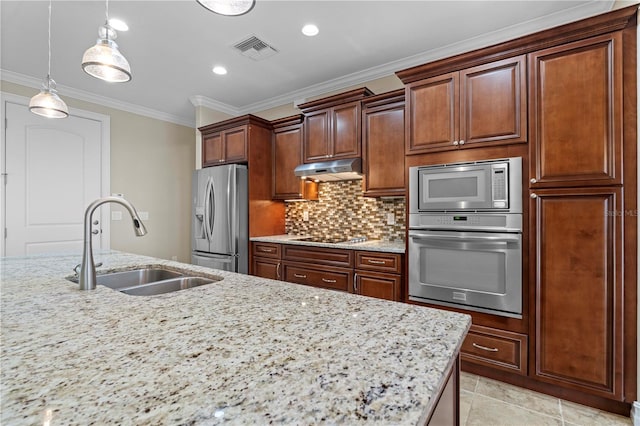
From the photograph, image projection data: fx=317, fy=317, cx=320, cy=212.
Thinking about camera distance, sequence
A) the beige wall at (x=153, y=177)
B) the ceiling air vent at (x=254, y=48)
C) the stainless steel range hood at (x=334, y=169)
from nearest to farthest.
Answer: the ceiling air vent at (x=254, y=48), the stainless steel range hood at (x=334, y=169), the beige wall at (x=153, y=177)

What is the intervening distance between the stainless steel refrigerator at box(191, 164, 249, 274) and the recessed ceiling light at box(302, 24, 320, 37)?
1547 mm

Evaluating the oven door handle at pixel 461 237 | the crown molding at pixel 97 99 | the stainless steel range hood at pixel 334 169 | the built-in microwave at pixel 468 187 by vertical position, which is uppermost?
the crown molding at pixel 97 99

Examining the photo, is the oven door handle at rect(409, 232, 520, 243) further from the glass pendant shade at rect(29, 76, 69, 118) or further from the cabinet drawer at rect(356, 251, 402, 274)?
the glass pendant shade at rect(29, 76, 69, 118)

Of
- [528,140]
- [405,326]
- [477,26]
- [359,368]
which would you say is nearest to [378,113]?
[477,26]

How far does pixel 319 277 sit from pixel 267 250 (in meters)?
0.75

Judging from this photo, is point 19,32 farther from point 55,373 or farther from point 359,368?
point 359,368

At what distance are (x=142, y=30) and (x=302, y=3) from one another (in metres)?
1.35

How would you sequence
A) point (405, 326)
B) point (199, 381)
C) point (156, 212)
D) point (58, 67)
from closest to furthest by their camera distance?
point (199, 381)
point (405, 326)
point (58, 67)
point (156, 212)

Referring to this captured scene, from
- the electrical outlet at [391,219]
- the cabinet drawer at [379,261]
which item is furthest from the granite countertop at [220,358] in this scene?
the electrical outlet at [391,219]

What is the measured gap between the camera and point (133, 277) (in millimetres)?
1707

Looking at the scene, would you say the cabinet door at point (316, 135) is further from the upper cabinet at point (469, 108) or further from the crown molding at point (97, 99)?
the crown molding at point (97, 99)


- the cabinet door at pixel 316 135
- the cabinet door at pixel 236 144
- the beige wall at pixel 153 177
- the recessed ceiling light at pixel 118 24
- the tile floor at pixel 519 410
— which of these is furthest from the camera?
the beige wall at pixel 153 177

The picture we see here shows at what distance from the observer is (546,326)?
196 cm

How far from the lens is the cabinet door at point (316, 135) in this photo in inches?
129
